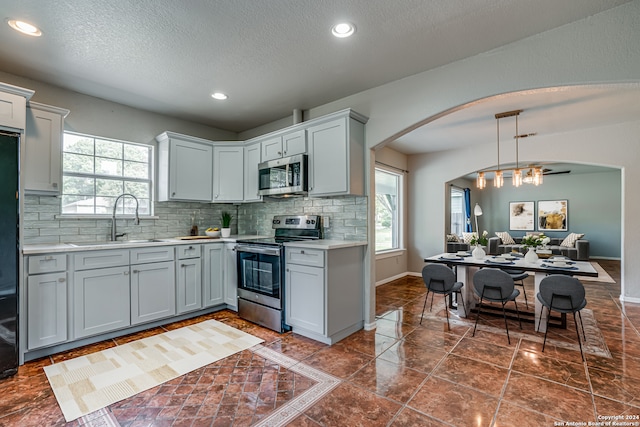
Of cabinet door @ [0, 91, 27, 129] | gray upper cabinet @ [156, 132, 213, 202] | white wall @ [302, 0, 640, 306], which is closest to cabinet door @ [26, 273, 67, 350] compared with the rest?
cabinet door @ [0, 91, 27, 129]

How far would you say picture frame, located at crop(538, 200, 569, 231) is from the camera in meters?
9.23

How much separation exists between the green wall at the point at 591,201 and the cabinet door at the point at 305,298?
9.12 m

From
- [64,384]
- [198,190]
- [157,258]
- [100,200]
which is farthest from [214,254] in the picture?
[64,384]

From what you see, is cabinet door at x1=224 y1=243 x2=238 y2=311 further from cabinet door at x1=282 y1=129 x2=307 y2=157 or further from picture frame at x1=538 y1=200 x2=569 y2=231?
picture frame at x1=538 y1=200 x2=569 y2=231

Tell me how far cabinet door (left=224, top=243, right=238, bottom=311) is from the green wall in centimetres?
921

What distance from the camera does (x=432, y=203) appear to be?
6121 millimetres

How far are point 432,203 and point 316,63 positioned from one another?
4.28 m

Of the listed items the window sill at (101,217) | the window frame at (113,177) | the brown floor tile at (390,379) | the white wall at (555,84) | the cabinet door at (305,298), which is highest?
the white wall at (555,84)

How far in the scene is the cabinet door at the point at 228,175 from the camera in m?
4.29

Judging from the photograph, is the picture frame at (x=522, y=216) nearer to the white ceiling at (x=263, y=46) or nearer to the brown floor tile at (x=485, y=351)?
the white ceiling at (x=263, y=46)

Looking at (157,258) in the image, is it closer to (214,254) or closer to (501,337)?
(214,254)

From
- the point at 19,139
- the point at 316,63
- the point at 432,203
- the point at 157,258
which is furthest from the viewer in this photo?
the point at 432,203

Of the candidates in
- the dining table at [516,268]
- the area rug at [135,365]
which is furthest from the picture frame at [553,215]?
the area rug at [135,365]

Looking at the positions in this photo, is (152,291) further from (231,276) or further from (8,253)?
(8,253)
